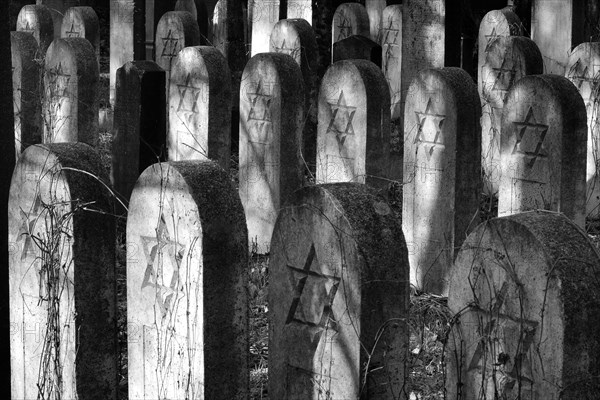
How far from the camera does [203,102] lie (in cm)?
879

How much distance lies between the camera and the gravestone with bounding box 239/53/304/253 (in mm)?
8305

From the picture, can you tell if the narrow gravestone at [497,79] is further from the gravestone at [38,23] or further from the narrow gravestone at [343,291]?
the gravestone at [38,23]

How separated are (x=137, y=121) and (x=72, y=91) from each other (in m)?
0.98

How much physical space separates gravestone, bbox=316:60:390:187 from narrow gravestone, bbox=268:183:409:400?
10.1 ft

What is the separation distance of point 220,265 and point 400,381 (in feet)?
2.88

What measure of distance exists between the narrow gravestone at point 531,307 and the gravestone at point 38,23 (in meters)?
10.3

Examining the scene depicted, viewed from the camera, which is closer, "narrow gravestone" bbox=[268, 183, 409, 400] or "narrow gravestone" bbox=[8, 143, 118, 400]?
"narrow gravestone" bbox=[268, 183, 409, 400]

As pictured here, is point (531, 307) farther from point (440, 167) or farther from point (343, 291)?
point (440, 167)

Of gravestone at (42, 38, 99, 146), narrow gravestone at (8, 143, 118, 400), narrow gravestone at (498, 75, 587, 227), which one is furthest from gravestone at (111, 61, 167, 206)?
narrow gravestone at (8, 143, 118, 400)

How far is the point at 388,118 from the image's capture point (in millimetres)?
8227

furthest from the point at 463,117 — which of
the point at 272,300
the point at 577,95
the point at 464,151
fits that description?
the point at 272,300

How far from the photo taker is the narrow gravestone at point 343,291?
4.50 m

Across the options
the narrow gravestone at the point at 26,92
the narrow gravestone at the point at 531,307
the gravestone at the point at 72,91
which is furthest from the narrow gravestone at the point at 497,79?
the narrow gravestone at the point at 531,307

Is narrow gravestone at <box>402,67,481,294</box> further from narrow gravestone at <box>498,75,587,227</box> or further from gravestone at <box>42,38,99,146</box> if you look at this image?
gravestone at <box>42,38,99,146</box>
